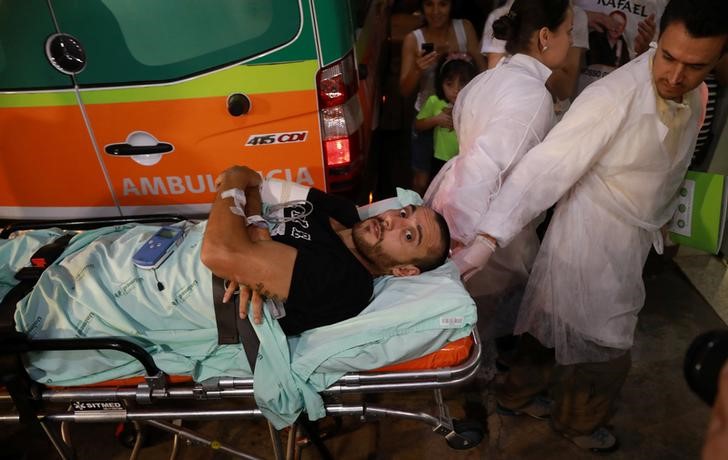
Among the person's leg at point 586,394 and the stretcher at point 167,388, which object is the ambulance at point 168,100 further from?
the person's leg at point 586,394

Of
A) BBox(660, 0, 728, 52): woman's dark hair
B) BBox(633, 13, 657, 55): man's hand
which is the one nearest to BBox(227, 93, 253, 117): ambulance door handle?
BBox(660, 0, 728, 52): woman's dark hair

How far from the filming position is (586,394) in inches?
92.3

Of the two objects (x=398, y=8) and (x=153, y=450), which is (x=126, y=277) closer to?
(x=153, y=450)

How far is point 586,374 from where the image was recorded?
90.0 inches

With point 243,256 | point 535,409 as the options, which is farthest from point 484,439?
point 243,256

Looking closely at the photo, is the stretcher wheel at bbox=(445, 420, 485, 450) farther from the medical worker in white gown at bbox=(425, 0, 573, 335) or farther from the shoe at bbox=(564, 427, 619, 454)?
the shoe at bbox=(564, 427, 619, 454)

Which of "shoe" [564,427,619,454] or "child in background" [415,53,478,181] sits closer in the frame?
"shoe" [564,427,619,454]

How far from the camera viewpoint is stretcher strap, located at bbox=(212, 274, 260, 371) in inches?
67.8

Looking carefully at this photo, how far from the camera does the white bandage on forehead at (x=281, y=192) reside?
2.20 meters

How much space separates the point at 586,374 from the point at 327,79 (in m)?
1.68

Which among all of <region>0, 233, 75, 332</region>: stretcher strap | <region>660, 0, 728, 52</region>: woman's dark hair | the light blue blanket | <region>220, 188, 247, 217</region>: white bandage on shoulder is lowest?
the light blue blanket

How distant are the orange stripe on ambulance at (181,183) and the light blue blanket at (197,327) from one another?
61 cm

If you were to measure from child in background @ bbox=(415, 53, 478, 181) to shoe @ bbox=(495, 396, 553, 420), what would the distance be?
1.44 meters

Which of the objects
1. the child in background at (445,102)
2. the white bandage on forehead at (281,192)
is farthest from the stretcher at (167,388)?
the child in background at (445,102)
